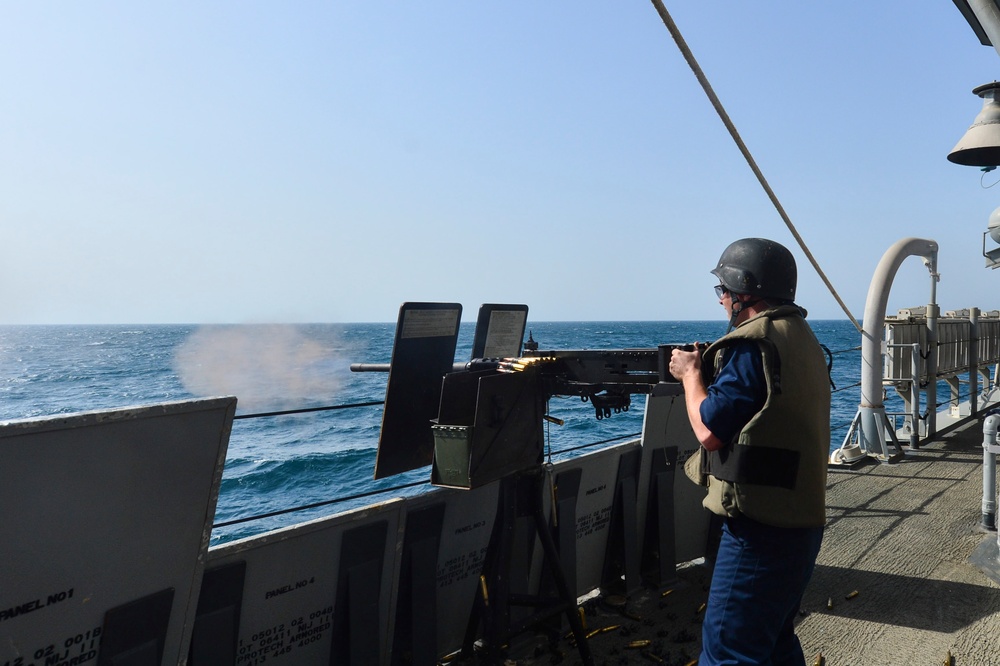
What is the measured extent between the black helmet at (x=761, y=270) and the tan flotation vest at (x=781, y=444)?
0.72ft

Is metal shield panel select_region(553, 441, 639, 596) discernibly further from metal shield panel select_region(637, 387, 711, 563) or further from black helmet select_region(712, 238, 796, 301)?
black helmet select_region(712, 238, 796, 301)

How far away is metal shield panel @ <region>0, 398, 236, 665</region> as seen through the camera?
2545mm

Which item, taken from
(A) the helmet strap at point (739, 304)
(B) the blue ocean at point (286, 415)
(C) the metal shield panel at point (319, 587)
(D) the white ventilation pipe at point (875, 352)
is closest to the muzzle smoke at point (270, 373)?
(B) the blue ocean at point (286, 415)

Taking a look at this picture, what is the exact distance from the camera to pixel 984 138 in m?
7.88

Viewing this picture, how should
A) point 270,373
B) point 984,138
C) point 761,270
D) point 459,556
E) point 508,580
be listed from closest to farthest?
point 761,270 < point 508,580 < point 459,556 < point 984,138 < point 270,373

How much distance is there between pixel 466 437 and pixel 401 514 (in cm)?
75

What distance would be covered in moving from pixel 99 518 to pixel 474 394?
1.91 m

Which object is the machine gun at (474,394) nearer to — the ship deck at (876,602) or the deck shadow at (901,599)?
the ship deck at (876,602)

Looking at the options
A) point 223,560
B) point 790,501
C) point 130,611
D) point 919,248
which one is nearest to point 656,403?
point 790,501

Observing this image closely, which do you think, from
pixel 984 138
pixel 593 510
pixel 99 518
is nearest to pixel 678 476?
pixel 593 510

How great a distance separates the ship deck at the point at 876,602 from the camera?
14.9 feet

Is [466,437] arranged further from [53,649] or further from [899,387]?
[899,387]

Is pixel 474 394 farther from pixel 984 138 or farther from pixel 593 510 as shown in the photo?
pixel 984 138

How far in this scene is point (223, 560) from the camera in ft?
11.2
